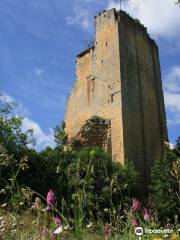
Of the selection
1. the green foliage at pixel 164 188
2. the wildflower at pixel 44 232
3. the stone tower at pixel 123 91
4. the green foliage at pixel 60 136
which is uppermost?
the stone tower at pixel 123 91

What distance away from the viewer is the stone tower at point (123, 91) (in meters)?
27.2

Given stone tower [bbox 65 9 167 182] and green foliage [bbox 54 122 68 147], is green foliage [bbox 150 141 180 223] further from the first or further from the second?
green foliage [bbox 54 122 68 147]

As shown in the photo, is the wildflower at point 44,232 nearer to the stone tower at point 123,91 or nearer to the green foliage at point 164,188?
the green foliage at point 164,188

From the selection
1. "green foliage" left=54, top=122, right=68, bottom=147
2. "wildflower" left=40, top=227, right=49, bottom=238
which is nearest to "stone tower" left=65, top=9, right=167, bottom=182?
"green foliage" left=54, top=122, right=68, bottom=147

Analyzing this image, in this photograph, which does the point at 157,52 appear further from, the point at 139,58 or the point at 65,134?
the point at 65,134

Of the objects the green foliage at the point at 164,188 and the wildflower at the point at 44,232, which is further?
the green foliage at the point at 164,188

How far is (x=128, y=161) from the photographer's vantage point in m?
24.9

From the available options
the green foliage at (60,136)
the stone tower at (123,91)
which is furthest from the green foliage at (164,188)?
the green foliage at (60,136)

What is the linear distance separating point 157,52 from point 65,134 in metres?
10.3

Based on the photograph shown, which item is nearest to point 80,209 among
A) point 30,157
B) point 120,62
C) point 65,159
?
point 30,157

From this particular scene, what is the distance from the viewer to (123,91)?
2798 cm

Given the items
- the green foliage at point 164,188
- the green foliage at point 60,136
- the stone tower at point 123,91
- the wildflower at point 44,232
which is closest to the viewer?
the wildflower at point 44,232

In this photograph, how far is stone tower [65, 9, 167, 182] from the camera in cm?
2722

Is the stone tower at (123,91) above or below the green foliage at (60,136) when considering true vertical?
above
